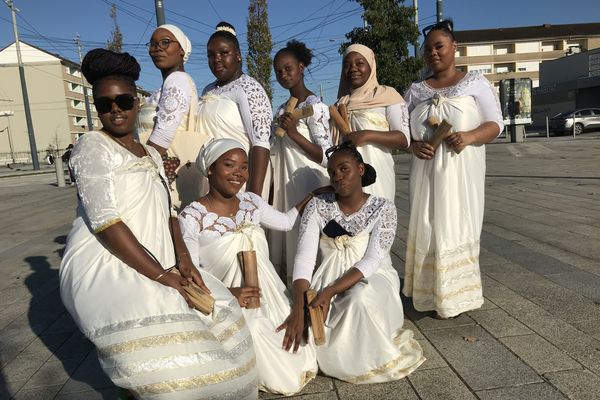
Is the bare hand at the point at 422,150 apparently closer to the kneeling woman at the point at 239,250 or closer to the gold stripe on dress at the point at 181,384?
the kneeling woman at the point at 239,250

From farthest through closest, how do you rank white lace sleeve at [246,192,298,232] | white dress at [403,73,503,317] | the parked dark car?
the parked dark car
white dress at [403,73,503,317]
white lace sleeve at [246,192,298,232]

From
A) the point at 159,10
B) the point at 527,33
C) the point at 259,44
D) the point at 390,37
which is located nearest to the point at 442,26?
the point at 159,10

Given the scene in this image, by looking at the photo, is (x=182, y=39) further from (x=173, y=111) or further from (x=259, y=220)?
(x=259, y=220)

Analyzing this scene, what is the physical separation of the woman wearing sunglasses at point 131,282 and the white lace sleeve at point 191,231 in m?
0.41

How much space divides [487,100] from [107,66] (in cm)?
248

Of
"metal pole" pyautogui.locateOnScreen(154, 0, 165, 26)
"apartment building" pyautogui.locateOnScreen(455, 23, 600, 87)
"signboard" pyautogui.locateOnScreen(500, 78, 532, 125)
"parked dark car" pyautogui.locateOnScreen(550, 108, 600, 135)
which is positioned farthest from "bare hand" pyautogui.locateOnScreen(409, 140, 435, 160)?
"apartment building" pyautogui.locateOnScreen(455, 23, 600, 87)

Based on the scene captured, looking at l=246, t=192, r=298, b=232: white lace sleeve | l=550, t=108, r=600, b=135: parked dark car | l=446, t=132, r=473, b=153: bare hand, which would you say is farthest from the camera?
l=550, t=108, r=600, b=135: parked dark car

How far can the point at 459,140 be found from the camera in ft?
10.8

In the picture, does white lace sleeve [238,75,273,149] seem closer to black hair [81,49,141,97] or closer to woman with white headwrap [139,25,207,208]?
woman with white headwrap [139,25,207,208]

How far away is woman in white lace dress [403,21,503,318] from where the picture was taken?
11.1 feet

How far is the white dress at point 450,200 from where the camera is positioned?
341 cm

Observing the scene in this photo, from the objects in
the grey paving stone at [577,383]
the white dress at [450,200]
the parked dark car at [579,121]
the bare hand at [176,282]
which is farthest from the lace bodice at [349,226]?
the parked dark car at [579,121]

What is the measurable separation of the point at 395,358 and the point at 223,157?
1.51 meters

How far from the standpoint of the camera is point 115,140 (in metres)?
2.24
